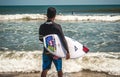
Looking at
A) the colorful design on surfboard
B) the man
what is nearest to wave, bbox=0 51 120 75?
the man

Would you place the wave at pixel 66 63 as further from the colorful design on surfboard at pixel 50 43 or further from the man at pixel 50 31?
the colorful design on surfboard at pixel 50 43

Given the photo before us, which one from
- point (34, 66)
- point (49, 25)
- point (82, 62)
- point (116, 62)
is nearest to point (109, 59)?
point (116, 62)

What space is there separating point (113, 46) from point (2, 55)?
519 centimetres

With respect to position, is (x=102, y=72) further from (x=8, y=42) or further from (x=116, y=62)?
(x=8, y=42)

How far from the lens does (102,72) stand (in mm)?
7059

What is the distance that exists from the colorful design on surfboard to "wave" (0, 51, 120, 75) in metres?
2.61

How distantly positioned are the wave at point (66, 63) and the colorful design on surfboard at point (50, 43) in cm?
→ 261

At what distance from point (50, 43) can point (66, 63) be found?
3.26m

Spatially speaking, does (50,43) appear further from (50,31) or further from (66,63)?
(66,63)

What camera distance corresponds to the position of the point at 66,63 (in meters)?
7.71

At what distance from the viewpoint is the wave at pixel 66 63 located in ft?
24.0

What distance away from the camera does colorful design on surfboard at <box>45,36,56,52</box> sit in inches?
177

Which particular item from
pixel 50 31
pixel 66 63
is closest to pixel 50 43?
pixel 50 31

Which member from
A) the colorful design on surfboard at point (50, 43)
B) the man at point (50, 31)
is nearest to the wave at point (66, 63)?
the man at point (50, 31)
